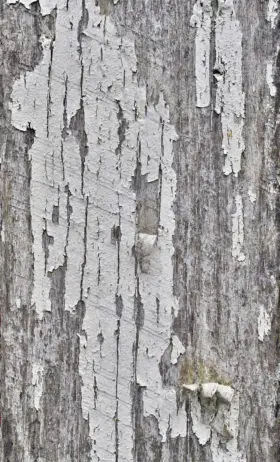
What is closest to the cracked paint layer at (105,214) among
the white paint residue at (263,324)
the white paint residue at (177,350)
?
the white paint residue at (177,350)

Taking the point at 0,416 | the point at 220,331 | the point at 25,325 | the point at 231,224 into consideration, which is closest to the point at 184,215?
the point at 231,224

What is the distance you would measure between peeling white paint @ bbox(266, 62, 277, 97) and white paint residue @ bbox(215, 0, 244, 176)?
4 centimetres

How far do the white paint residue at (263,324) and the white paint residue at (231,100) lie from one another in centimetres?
22

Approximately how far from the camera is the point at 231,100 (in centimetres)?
107

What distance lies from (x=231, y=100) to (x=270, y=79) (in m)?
0.07

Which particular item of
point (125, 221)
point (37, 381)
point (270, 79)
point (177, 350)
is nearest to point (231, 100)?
point (270, 79)

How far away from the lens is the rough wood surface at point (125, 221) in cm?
105

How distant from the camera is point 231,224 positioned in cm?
108

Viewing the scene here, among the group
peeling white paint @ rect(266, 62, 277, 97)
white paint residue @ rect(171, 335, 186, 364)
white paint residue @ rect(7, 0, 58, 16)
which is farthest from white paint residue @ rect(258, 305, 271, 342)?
white paint residue @ rect(7, 0, 58, 16)

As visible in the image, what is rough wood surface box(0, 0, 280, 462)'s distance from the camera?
1051 mm

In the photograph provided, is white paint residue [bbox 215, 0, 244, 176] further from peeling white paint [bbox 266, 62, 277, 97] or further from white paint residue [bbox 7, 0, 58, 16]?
white paint residue [bbox 7, 0, 58, 16]

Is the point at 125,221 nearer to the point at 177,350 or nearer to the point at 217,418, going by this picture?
the point at 177,350

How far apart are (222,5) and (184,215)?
319 millimetres

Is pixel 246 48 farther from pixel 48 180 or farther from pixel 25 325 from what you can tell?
pixel 25 325
